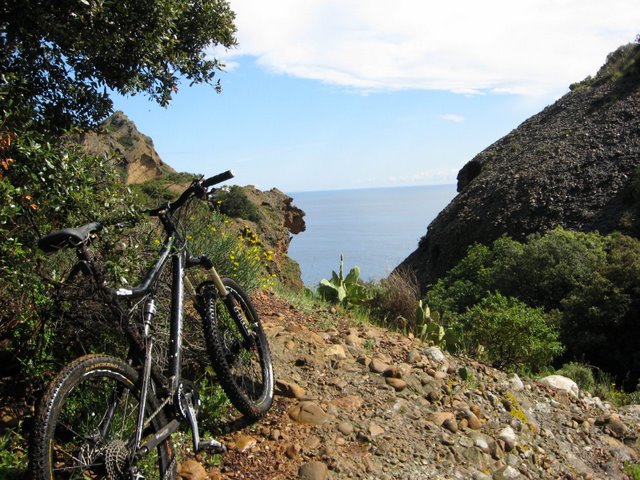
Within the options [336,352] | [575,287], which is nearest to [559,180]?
[575,287]

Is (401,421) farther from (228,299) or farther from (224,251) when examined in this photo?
(224,251)

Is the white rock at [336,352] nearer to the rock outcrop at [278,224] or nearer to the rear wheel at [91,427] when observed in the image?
the rear wheel at [91,427]

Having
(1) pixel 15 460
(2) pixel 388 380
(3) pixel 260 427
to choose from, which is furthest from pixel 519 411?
(1) pixel 15 460

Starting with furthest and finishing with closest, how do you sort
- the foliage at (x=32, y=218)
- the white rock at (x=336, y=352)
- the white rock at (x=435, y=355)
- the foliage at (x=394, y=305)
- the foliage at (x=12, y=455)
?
the foliage at (x=394, y=305) → the white rock at (x=435, y=355) → the white rock at (x=336, y=352) → the foliage at (x=32, y=218) → the foliage at (x=12, y=455)

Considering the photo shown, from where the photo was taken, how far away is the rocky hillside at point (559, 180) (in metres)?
26.8

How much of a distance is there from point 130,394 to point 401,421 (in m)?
2.52

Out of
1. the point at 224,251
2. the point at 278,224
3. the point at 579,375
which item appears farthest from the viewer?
the point at 278,224

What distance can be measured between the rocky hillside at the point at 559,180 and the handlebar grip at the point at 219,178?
22266 millimetres

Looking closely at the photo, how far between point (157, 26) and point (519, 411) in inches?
201

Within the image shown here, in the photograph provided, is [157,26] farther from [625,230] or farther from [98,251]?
[625,230]

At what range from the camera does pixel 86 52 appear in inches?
225

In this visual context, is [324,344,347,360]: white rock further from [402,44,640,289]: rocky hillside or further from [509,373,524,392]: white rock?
[402,44,640,289]: rocky hillside

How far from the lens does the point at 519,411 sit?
598 cm

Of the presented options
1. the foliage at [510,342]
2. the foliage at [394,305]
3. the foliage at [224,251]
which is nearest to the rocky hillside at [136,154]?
the foliage at [394,305]
